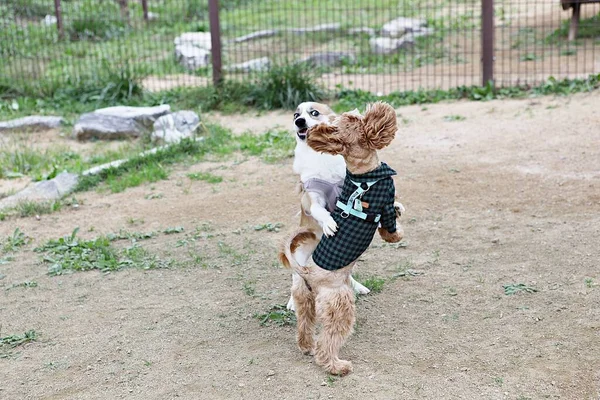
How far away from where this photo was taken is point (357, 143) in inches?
130

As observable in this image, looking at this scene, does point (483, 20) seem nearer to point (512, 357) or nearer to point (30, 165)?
point (30, 165)

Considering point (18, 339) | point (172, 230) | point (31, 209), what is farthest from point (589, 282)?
point (31, 209)

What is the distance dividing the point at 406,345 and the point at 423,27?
943 centimetres

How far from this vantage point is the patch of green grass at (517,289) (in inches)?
164

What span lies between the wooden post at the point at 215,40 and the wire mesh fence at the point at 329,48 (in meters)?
0.24

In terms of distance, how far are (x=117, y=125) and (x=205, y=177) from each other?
1.97 m

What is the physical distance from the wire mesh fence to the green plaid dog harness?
582 centimetres

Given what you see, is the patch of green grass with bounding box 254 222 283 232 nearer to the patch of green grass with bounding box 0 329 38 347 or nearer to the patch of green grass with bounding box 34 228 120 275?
the patch of green grass with bounding box 34 228 120 275

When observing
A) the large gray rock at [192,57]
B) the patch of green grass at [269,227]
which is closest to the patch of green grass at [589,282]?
the patch of green grass at [269,227]

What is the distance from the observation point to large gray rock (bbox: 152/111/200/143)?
7806 millimetres

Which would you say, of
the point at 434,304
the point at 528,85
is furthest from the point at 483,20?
the point at 434,304

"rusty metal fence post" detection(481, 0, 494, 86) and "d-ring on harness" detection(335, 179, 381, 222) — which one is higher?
"rusty metal fence post" detection(481, 0, 494, 86)

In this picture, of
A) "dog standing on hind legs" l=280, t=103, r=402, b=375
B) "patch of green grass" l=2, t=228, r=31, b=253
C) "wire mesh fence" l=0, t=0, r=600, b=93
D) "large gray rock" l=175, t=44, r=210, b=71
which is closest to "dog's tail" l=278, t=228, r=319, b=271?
"dog standing on hind legs" l=280, t=103, r=402, b=375

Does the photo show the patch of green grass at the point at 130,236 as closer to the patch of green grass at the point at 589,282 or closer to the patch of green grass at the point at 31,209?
the patch of green grass at the point at 31,209
